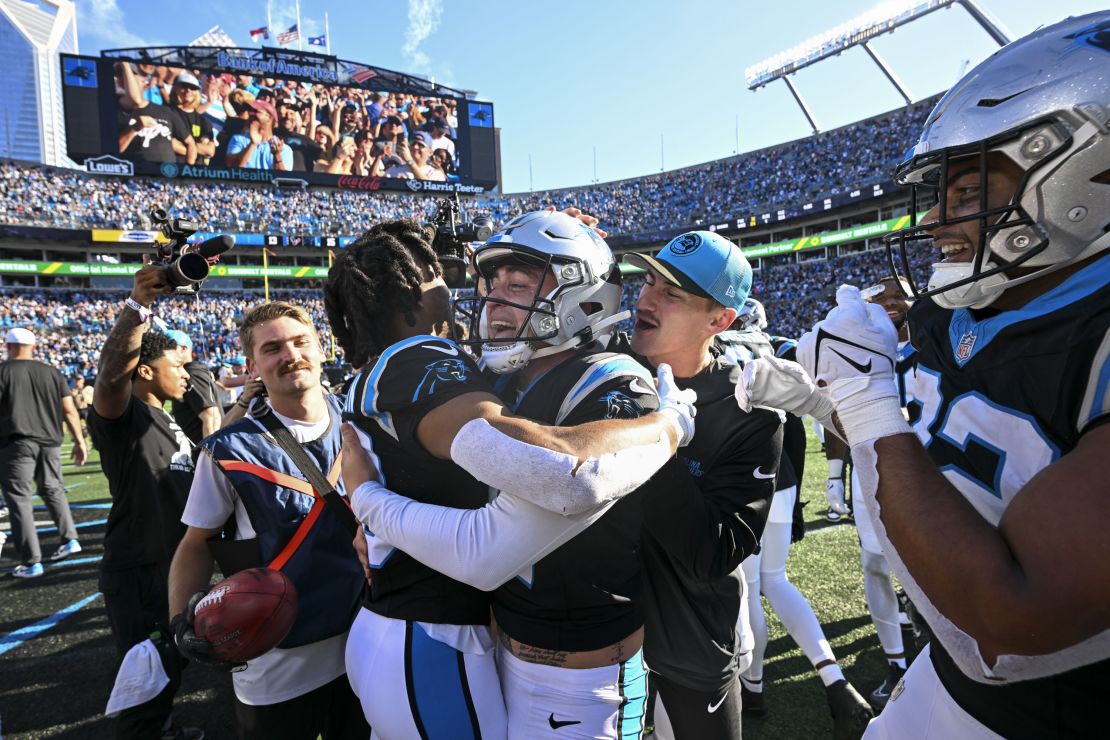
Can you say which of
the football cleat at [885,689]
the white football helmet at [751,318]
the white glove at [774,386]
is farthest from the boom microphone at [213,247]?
the football cleat at [885,689]

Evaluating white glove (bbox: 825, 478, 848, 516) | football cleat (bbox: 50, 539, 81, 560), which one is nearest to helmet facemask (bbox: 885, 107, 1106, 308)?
white glove (bbox: 825, 478, 848, 516)

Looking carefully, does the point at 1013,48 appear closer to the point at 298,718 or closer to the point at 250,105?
the point at 298,718

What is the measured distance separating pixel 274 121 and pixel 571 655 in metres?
44.7

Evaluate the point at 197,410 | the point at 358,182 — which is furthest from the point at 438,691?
the point at 358,182

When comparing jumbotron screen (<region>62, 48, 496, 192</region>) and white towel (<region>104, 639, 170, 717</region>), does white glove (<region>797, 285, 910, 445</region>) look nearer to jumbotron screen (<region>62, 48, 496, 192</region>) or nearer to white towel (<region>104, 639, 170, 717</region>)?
white towel (<region>104, 639, 170, 717</region>)

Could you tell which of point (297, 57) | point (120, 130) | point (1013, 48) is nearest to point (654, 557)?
point (1013, 48)

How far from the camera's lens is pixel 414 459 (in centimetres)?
166

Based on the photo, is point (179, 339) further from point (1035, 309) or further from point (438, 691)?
point (1035, 309)

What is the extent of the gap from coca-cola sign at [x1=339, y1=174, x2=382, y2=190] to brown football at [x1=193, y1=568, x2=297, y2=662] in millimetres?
42952

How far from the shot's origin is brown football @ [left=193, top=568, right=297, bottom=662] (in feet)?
6.69

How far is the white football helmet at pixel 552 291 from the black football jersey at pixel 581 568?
18cm

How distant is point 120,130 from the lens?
1342 inches

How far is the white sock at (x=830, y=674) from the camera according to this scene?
310 centimetres

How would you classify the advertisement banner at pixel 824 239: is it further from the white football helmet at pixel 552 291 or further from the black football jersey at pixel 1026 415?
the black football jersey at pixel 1026 415
